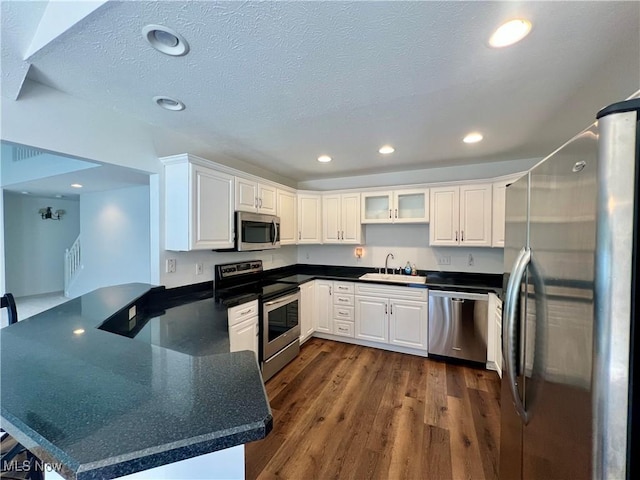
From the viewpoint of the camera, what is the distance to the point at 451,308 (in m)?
3.10

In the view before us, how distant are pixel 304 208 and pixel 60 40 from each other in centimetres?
299

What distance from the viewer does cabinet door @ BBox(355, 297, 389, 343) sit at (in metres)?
3.47

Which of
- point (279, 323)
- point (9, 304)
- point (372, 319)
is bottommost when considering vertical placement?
point (372, 319)

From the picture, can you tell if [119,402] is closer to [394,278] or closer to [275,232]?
[275,232]

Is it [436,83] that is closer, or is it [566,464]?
[566,464]

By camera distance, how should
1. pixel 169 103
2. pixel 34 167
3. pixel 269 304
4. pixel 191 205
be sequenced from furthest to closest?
pixel 34 167 → pixel 269 304 → pixel 191 205 → pixel 169 103

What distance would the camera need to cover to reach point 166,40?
1286 mm

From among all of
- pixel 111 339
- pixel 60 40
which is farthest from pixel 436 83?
pixel 111 339

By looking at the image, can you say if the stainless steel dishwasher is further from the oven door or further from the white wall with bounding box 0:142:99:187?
the white wall with bounding box 0:142:99:187

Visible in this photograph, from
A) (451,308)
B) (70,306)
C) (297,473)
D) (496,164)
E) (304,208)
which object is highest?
(496,164)

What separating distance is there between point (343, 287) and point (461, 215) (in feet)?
5.76

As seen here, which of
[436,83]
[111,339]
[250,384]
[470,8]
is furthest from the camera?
[436,83]

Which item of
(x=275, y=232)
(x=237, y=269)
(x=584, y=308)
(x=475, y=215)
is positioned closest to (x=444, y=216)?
(x=475, y=215)

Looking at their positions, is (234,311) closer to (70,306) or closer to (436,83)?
(70,306)
